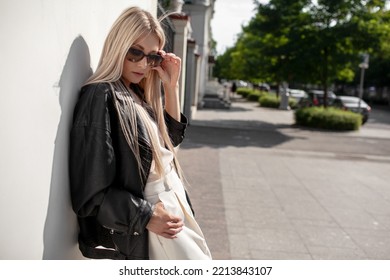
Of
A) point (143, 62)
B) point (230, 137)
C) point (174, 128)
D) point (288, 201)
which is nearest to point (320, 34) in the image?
point (230, 137)

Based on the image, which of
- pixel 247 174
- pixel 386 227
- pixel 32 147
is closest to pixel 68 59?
pixel 32 147

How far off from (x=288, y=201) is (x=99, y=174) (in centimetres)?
507

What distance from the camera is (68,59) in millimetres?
1687

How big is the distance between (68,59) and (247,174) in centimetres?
670

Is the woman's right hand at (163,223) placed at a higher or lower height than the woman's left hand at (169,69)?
lower

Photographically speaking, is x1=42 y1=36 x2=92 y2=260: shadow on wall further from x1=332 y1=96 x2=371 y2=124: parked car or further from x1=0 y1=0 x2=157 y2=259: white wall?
x1=332 y1=96 x2=371 y2=124: parked car

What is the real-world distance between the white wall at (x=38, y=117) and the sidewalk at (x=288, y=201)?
2.68 m

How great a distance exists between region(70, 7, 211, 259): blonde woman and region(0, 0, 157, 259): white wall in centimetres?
8

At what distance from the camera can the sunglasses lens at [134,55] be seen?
180 centimetres

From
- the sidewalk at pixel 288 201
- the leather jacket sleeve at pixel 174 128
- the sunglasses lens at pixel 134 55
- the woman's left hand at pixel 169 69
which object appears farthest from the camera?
the sidewalk at pixel 288 201

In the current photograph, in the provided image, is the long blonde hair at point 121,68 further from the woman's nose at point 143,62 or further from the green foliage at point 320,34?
the green foliage at point 320,34

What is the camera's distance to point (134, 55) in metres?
1.81

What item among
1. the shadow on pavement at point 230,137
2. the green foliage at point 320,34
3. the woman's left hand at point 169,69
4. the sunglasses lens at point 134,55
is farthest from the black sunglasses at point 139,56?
the green foliage at point 320,34
